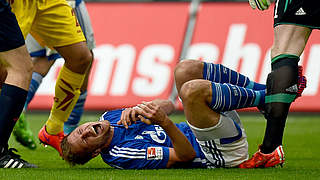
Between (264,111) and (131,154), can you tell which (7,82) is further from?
(264,111)

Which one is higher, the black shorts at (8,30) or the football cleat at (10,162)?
the black shorts at (8,30)

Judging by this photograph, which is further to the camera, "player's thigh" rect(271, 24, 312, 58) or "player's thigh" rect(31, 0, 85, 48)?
"player's thigh" rect(31, 0, 85, 48)

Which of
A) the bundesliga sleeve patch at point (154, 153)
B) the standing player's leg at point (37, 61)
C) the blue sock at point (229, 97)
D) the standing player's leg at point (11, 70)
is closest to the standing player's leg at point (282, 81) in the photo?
the blue sock at point (229, 97)

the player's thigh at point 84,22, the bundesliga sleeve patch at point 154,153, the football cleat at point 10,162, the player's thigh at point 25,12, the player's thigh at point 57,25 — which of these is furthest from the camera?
the player's thigh at point 84,22

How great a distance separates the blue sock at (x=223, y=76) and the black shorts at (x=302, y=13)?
23.9 inches

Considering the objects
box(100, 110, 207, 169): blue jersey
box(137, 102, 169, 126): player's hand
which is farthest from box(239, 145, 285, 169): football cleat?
box(137, 102, 169, 126): player's hand

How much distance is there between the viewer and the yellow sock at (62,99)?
5.91 metres

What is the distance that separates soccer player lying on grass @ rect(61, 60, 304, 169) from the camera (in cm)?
453

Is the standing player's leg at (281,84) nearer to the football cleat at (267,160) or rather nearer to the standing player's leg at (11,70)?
the football cleat at (267,160)

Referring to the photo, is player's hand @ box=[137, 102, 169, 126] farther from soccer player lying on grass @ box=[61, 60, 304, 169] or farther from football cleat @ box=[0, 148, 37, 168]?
football cleat @ box=[0, 148, 37, 168]

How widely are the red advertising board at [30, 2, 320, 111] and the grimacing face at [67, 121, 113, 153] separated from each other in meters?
6.63

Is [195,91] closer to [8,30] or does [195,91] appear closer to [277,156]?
[277,156]

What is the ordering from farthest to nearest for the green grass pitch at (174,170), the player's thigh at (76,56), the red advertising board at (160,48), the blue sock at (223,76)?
the red advertising board at (160,48) < the player's thigh at (76,56) < the blue sock at (223,76) < the green grass pitch at (174,170)

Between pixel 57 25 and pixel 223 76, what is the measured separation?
4.47 ft
